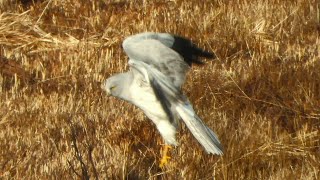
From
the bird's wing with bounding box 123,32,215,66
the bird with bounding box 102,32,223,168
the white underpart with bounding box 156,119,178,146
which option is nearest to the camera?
the bird with bounding box 102,32,223,168

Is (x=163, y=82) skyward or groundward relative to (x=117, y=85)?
skyward

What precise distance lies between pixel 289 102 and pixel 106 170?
174cm

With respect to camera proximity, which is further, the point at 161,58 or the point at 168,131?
the point at 168,131

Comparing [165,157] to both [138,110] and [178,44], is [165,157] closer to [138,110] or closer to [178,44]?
[178,44]

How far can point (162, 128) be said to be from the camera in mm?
5160

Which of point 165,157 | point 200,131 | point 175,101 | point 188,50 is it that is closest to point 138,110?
point 165,157

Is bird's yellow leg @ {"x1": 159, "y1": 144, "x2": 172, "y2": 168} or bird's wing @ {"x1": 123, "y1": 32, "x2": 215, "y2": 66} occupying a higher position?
bird's wing @ {"x1": 123, "y1": 32, "x2": 215, "y2": 66}

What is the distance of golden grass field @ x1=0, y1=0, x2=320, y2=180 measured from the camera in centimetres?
515

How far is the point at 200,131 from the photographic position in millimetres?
4613

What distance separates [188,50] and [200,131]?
2.03 feet

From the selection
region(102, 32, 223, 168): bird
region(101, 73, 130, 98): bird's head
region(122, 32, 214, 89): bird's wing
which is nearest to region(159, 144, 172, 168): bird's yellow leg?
region(102, 32, 223, 168): bird

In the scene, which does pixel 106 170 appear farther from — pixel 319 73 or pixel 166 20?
pixel 166 20

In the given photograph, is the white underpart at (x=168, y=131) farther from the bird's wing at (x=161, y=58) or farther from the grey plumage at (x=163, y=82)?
the bird's wing at (x=161, y=58)

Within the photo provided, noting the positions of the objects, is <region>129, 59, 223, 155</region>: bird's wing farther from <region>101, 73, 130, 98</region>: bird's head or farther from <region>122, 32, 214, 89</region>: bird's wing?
<region>101, 73, 130, 98</region>: bird's head
